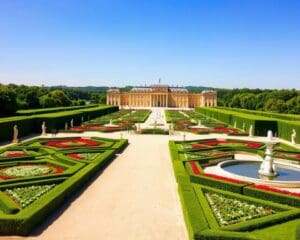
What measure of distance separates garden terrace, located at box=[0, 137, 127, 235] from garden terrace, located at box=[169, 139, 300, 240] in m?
3.33

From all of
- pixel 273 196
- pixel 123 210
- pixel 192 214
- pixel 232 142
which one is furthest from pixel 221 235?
pixel 232 142

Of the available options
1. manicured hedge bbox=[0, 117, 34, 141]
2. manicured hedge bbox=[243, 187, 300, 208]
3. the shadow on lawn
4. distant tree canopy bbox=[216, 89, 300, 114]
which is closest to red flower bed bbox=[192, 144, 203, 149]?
the shadow on lawn

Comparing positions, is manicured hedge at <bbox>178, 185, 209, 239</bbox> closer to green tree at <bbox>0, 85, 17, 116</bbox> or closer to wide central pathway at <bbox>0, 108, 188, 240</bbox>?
wide central pathway at <bbox>0, 108, 188, 240</bbox>

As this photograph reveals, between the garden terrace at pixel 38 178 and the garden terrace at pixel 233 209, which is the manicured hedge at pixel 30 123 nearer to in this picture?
the garden terrace at pixel 38 178

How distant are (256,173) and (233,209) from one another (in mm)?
5486

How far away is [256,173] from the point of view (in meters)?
14.1

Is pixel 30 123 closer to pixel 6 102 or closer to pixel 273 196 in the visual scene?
pixel 6 102

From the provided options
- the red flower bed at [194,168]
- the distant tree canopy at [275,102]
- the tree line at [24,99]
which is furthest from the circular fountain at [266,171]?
the distant tree canopy at [275,102]

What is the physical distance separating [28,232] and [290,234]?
18.0 feet

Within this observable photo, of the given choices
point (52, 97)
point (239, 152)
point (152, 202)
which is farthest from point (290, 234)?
point (52, 97)

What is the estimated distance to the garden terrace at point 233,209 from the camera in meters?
7.38

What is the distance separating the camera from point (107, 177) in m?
13.1

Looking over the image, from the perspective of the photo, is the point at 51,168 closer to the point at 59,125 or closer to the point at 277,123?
the point at 59,125

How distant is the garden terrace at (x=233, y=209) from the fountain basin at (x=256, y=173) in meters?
1.67
